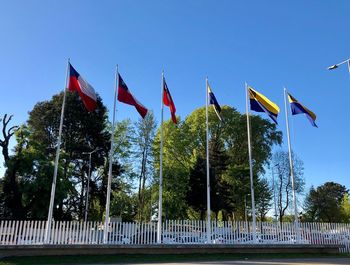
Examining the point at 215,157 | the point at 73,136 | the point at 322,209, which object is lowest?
the point at 322,209

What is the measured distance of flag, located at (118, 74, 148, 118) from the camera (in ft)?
68.6

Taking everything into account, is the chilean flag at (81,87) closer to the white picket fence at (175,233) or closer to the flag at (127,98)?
the flag at (127,98)

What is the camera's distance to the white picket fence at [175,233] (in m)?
17.5

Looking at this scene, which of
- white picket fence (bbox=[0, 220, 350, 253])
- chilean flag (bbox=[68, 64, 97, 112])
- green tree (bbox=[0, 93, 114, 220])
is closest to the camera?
white picket fence (bbox=[0, 220, 350, 253])

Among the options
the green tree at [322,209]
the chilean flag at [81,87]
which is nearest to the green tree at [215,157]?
the green tree at [322,209]

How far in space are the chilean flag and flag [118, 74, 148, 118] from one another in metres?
1.62

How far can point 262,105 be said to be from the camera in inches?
945

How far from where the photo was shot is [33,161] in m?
33.3

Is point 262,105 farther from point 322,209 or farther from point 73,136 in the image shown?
point 322,209

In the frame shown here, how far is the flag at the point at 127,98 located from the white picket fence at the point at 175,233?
635 cm

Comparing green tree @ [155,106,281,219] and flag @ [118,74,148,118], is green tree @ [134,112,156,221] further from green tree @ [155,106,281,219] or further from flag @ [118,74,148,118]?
flag @ [118,74,148,118]

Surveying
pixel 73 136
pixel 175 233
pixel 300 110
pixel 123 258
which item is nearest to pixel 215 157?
pixel 73 136

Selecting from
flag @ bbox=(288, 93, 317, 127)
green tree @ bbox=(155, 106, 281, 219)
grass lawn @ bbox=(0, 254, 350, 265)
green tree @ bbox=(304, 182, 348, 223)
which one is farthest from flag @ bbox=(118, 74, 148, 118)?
green tree @ bbox=(304, 182, 348, 223)

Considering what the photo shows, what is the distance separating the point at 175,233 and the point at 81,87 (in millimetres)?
9224
